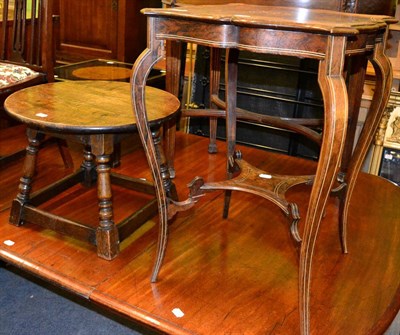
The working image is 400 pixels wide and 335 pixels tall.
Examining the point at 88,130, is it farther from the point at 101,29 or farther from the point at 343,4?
the point at 101,29

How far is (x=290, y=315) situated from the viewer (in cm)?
129

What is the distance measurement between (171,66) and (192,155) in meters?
0.51

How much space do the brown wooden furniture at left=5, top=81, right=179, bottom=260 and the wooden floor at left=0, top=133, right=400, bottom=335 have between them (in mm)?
64

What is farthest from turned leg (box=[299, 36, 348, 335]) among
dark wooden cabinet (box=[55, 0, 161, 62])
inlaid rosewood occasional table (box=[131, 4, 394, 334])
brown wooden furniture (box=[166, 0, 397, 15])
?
dark wooden cabinet (box=[55, 0, 161, 62])

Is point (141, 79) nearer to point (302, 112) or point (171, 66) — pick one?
point (171, 66)

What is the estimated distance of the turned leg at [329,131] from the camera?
1.04 metres

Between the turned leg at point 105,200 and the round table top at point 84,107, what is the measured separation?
0.05 m

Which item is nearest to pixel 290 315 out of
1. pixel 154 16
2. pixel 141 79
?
pixel 141 79

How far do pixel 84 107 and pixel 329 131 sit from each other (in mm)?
804

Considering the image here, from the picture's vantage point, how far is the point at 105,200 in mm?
1454

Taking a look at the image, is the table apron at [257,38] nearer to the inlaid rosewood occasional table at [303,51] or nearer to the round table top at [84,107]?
the inlaid rosewood occasional table at [303,51]

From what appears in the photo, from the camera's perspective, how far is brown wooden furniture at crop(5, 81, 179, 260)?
4.58 feet

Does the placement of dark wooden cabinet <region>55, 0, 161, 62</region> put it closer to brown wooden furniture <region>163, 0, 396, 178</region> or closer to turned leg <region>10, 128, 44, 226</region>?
brown wooden furniture <region>163, 0, 396, 178</region>

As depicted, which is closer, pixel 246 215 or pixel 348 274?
pixel 348 274
